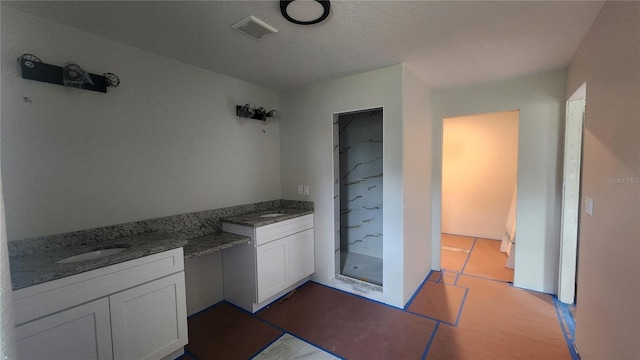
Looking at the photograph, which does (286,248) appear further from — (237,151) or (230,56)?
(230,56)

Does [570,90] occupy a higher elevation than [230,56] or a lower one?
lower

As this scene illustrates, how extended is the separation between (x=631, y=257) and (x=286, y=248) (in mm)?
2498

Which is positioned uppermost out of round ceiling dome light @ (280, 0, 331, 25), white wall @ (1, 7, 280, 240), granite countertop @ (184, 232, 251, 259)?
round ceiling dome light @ (280, 0, 331, 25)

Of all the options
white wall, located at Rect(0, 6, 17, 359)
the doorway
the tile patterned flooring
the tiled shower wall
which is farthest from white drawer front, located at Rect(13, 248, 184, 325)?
the doorway

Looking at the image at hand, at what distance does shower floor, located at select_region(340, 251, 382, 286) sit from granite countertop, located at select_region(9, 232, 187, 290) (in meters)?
2.13

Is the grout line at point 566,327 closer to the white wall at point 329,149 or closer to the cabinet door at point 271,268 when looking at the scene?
the white wall at point 329,149

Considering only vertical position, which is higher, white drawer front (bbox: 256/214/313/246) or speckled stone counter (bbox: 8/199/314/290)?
speckled stone counter (bbox: 8/199/314/290)

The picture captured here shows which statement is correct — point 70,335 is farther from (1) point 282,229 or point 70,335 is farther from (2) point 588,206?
(2) point 588,206

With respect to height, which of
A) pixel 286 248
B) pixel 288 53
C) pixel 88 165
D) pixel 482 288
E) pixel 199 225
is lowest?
pixel 482 288

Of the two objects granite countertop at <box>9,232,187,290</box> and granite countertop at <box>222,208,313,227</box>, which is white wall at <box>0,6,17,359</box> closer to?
granite countertop at <box>9,232,187,290</box>

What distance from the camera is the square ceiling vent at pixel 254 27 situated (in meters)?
1.78

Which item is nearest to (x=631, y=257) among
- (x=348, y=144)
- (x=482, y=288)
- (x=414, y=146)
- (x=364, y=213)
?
(x=414, y=146)

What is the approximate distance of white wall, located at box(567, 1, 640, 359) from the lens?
1.24 m

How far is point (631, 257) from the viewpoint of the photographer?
1248mm
